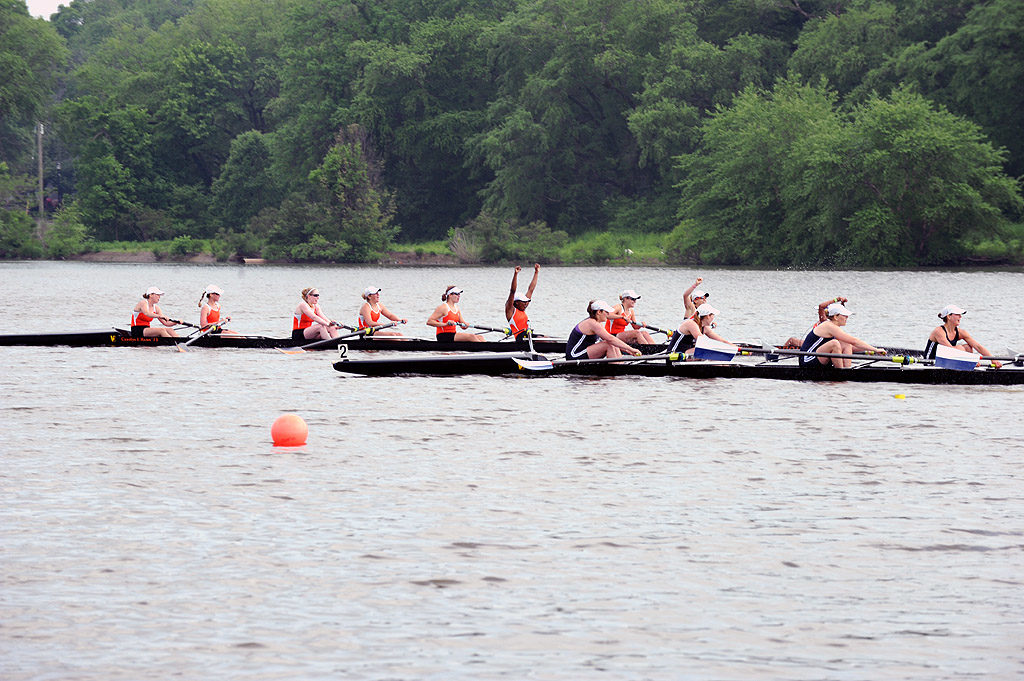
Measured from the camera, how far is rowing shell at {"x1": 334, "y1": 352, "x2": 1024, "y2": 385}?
21453 millimetres

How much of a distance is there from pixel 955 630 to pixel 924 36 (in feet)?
242

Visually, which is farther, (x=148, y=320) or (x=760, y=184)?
(x=760, y=184)

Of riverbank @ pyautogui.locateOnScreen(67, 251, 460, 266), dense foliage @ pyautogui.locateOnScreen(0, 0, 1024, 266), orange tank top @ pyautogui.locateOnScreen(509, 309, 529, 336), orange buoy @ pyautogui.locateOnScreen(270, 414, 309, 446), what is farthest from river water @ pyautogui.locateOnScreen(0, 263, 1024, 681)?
riverbank @ pyautogui.locateOnScreen(67, 251, 460, 266)

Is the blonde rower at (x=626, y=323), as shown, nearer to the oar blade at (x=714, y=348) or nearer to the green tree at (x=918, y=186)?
the oar blade at (x=714, y=348)

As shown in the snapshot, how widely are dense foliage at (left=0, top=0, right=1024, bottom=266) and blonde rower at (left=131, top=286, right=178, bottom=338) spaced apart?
151 ft

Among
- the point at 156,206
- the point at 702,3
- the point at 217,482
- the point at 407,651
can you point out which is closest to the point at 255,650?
the point at 407,651

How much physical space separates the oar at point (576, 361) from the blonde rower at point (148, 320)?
9314mm

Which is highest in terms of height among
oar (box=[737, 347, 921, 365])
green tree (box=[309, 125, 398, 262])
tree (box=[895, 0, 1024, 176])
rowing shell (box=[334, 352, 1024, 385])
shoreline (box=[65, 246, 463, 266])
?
tree (box=[895, 0, 1024, 176])

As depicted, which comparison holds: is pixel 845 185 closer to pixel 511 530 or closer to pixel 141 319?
pixel 141 319

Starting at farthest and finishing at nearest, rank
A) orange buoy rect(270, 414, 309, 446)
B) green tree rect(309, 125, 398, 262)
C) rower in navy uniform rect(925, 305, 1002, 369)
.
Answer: green tree rect(309, 125, 398, 262), rower in navy uniform rect(925, 305, 1002, 369), orange buoy rect(270, 414, 309, 446)

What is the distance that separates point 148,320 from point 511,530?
19101mm

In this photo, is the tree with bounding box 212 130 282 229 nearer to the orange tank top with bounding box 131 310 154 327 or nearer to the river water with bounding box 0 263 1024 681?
the orange tank top with bounding box 131 310 154 327

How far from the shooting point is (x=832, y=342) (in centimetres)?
2181

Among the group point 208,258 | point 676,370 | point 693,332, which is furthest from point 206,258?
point 676,370
